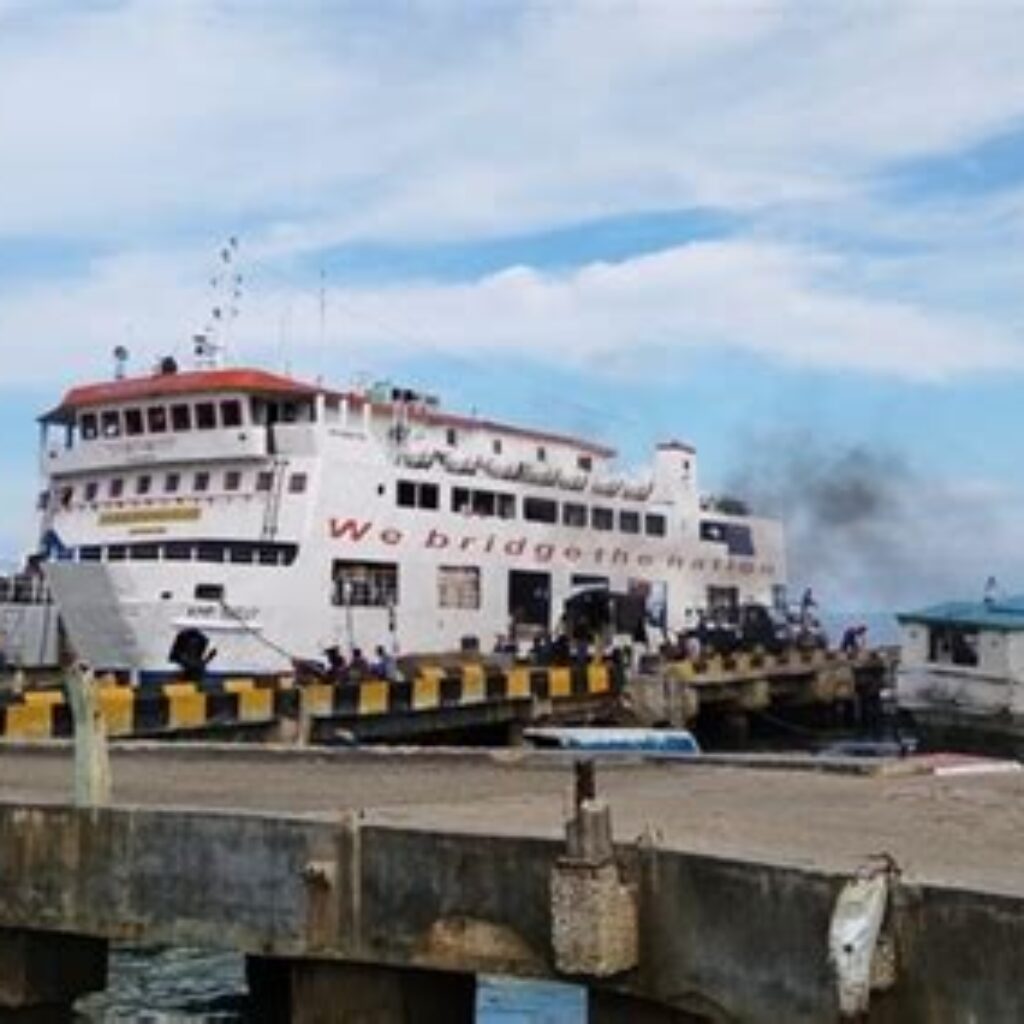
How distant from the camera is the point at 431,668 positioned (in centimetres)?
3438

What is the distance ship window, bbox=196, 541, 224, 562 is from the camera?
1310 inches

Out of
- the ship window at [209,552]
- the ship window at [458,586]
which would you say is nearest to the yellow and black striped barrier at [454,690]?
the ship window at [458,586]

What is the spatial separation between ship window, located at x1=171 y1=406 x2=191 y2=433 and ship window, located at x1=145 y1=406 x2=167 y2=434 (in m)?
0.19

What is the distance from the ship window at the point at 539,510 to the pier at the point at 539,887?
27390 mm

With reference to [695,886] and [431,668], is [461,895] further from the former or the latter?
[431,668]

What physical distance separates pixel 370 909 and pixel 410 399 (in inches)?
1203

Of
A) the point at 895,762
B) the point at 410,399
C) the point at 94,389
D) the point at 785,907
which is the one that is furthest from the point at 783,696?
the point at 785,907

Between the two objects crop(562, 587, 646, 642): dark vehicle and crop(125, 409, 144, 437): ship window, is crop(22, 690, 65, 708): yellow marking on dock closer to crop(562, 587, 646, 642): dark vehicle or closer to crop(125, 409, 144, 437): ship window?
crop(125, 409, 144, 437): ship window

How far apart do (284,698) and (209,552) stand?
9.24 meters

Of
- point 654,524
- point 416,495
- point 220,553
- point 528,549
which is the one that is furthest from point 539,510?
point 220,553

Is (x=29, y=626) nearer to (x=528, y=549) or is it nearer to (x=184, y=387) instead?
(x=184, y=387)

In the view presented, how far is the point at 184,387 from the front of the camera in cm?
3606

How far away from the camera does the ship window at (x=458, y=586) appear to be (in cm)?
3678

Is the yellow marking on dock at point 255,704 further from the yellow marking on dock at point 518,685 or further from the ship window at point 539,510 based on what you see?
the ship window at point 539,510
